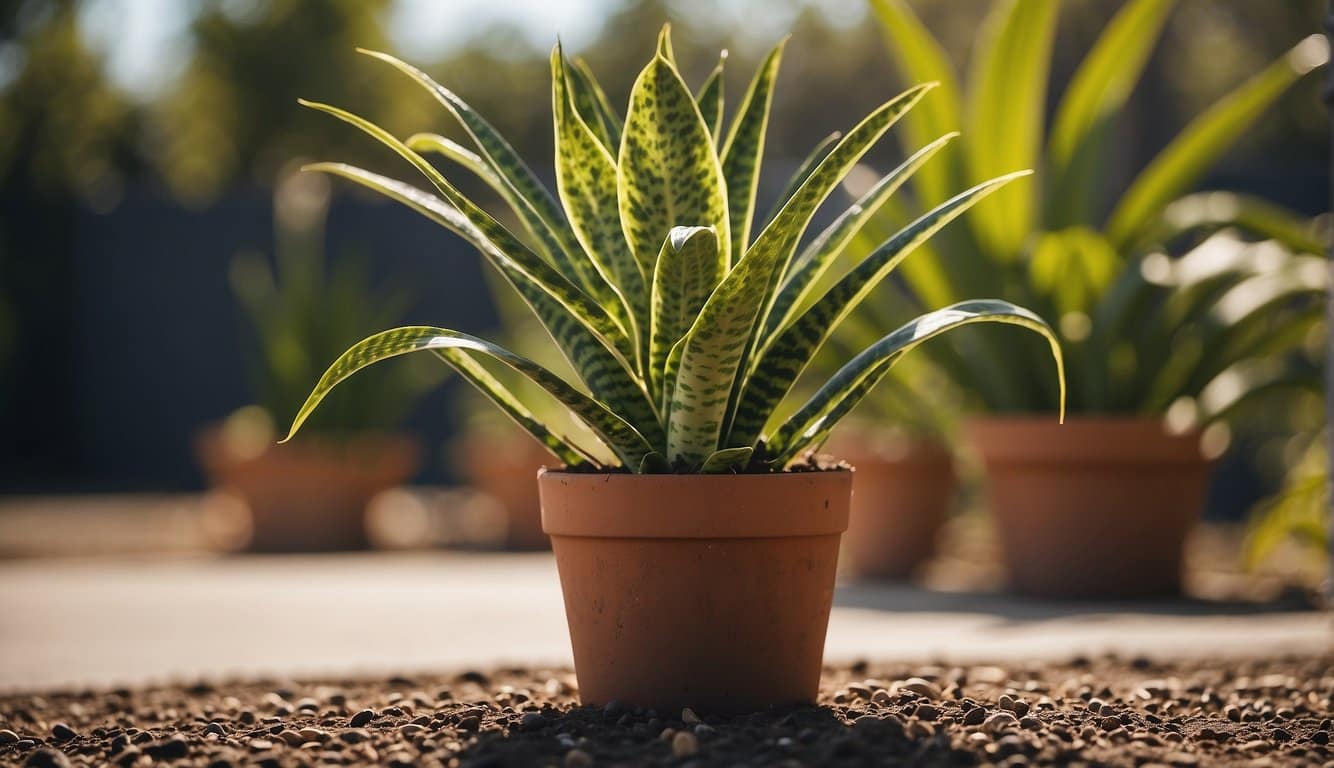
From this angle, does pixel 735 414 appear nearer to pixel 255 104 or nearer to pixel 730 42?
pixel 255 104

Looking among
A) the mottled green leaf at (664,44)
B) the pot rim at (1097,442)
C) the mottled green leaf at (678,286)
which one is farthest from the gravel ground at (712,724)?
the pot rim at (1097,442)

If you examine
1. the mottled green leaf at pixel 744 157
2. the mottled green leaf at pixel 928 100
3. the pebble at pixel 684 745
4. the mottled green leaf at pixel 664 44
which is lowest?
the pebble at pixel 684 745

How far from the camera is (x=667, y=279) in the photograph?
1.51 m

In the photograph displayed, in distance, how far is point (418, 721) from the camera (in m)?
1.59

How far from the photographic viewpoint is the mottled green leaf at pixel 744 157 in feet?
5.91

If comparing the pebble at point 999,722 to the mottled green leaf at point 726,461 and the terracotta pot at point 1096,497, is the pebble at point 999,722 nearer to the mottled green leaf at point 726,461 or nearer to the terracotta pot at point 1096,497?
the mottled green leaf at point 726,461

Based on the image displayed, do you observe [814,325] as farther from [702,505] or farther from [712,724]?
[712,724]

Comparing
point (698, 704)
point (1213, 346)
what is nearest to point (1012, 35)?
point (1213, 346)

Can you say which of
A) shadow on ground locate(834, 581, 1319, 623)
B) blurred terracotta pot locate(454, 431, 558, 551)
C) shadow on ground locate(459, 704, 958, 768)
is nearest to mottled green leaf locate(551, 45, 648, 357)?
shadow on ground locate(459, 704, 958, 768)

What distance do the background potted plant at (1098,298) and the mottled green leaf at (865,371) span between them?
1552 millimetres

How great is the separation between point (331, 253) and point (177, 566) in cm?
389

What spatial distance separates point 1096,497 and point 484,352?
6.47ft

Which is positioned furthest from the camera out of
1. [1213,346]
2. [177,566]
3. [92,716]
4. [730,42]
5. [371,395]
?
[730,42]

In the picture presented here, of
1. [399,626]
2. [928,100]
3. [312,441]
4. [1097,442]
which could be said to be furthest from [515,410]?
[312,441]
